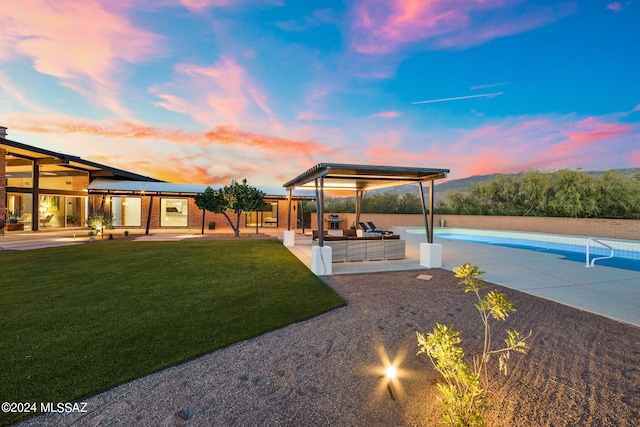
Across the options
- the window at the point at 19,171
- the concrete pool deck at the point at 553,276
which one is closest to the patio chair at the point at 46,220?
the window at the point at 19,171

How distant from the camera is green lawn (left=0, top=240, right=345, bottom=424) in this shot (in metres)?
2.75

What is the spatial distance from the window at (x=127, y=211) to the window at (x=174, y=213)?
1.80 metres

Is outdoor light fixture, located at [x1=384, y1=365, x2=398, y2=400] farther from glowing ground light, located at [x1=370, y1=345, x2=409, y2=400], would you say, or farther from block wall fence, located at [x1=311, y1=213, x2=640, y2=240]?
block wall fence, located at [x1=311, y1=213, x2=640, y2=240]

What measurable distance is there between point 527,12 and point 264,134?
1489cm

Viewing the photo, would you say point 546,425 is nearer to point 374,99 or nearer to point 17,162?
point 374,99

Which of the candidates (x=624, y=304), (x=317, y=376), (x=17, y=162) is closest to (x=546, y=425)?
(x=317, y=376)

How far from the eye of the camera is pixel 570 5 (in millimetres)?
11805

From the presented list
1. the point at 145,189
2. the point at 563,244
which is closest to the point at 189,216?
the point at 145,189

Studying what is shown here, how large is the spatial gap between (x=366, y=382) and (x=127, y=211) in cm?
2441

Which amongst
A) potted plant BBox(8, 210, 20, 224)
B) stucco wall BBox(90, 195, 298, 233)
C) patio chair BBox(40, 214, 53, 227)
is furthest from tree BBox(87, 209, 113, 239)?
patio chair BBox(40, 214, 53, 227)

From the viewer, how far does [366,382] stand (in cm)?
266

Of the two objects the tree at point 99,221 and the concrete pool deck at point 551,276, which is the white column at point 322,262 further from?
the tree at point 99,221

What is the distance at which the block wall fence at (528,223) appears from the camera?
47.8ft

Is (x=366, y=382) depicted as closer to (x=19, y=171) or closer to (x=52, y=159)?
(x=52, y=159)
